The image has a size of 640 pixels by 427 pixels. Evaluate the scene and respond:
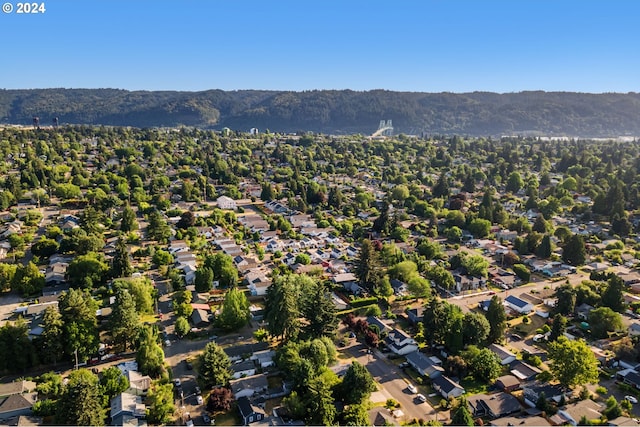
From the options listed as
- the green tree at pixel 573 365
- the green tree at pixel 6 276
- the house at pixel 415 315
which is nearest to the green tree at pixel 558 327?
the green tree at pixel 573 365

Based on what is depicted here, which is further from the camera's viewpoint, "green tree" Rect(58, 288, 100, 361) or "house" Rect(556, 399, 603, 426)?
"green tree" Rect(58, 288, 100, 361)

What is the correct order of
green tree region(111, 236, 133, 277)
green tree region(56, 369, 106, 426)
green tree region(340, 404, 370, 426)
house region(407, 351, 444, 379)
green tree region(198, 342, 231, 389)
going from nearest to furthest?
1. green tree region(56, 369, 106, 426)
2. green tree region(340, 404, 370, 426)
3. green tree region(198, 342, 231, 389)
4. house region(407, 351, 444, 379)
5. green tree region(111, 236, 133, 277)

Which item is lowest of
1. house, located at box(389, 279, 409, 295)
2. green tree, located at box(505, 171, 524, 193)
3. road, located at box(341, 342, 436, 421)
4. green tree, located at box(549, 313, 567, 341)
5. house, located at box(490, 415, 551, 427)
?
road, located at box(341, 342, 436, 421)

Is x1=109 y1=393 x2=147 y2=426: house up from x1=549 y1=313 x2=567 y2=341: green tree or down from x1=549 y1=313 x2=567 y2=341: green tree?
down

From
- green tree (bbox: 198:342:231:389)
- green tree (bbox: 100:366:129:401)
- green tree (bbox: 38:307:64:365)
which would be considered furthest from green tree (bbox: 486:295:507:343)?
green tree (bbox: 38:307:64:365)

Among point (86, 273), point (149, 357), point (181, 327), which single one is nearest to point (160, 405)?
point (149, 357)

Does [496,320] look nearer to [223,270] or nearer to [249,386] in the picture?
[249,386]

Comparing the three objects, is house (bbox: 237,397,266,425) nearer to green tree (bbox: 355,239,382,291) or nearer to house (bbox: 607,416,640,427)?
green tree (bbox: 355,239,382,291)
